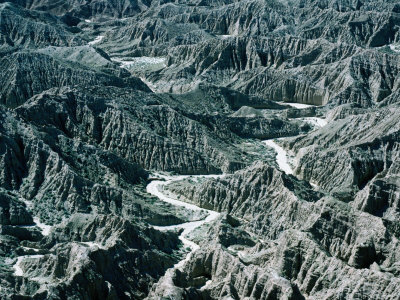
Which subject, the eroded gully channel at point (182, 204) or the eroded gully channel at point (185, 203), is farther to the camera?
the eroded gully channel at point (185, 203)

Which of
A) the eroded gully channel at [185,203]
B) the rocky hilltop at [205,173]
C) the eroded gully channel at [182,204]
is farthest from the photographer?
the eroded gully channel at [185,203]

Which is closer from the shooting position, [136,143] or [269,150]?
[136,143]

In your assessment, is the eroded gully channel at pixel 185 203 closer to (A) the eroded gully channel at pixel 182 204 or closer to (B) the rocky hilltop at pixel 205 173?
(A) the eroded gully channel at pixel 182 204

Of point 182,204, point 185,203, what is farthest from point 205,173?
point 182,204

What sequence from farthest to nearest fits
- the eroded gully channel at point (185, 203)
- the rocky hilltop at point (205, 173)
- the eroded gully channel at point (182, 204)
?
the eroded gully channel at point (185, 203)
the eroded gully channel at point (182, 204)
the rocky hilltop at point (205, 173)

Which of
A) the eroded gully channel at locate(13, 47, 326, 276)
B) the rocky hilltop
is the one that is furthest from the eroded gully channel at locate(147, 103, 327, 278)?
the rocky hilltop

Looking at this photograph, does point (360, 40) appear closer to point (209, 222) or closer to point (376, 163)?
point (376, 163)

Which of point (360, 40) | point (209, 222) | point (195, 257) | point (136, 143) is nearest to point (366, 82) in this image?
point (360, 40)

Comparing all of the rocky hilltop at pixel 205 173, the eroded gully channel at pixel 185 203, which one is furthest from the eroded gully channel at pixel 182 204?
the rocky hilltop at pixel 205 173
